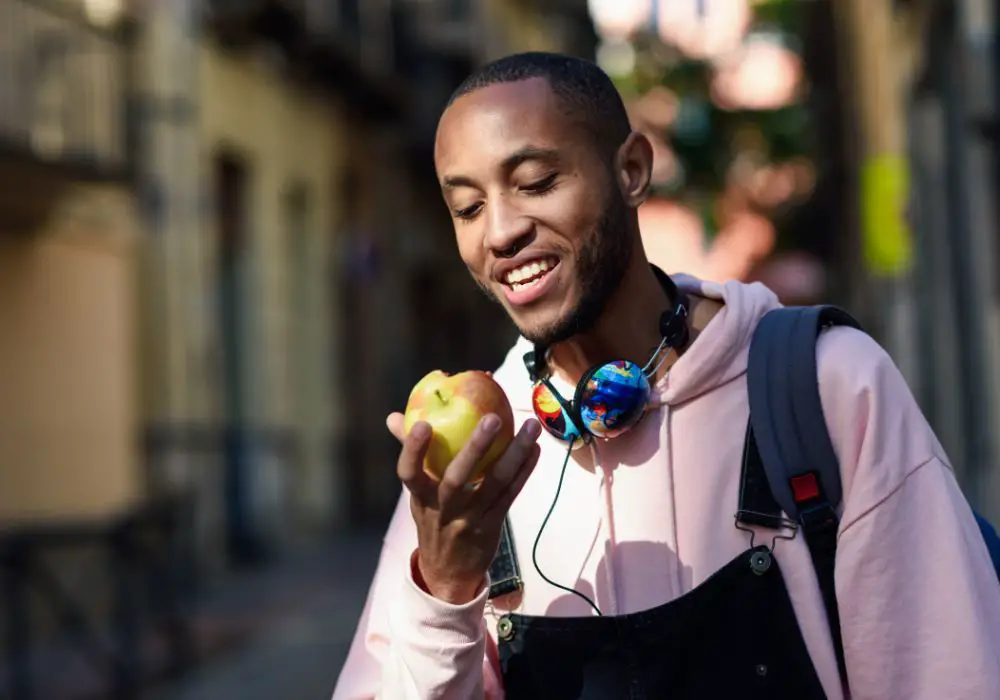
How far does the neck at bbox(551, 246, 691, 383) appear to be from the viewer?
2.26 meters

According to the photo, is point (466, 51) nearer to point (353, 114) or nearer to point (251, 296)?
point (353, 114)

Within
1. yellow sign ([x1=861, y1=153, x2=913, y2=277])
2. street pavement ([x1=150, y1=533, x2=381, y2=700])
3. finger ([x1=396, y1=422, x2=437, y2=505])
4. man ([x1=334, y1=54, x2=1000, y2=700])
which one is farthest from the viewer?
yellow sign ([x1=861, y1=153, x2=913, y2=277])

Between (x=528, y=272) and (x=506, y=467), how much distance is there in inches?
12.9

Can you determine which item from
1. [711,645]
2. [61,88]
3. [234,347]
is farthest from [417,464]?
[234,347]

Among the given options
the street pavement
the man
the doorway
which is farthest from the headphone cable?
the doorway

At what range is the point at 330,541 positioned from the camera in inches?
741

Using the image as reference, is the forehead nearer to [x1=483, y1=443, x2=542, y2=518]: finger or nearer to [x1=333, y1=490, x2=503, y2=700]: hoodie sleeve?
[x1=483, y1=443, x2=542, y2=518]: finger

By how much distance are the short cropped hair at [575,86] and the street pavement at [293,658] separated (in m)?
6.08

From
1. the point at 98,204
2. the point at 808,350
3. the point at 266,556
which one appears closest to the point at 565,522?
the point at 808,350

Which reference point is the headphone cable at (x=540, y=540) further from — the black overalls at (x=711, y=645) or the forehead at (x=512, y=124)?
the forehead at (x=512, y=124)

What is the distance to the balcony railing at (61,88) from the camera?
37.5ft

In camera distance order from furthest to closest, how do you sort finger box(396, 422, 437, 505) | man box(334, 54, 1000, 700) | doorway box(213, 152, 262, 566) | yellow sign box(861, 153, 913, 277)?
doorway box(213, 152, 262, 566)
yellow sign box(861, 153, 913, 277)
man box(334, 54, 1000, 700)
finger box(396, 422, 437, 505)

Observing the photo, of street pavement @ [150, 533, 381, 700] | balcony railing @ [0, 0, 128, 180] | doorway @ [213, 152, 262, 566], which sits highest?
balcony railing @ [0, 0, 128, 180]

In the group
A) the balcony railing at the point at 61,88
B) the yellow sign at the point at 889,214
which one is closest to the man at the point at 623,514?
the balcony railing at the point at 61,88
